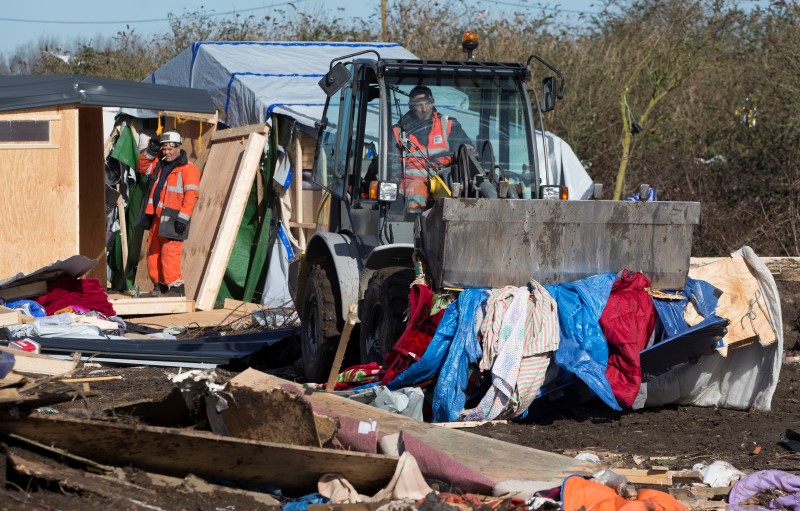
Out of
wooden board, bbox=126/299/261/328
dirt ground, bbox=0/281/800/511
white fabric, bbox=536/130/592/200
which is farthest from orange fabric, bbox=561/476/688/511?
white fabric, bbox=536/130/592/200

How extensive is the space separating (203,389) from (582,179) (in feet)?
26.7

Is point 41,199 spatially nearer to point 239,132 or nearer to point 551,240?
point 239,132

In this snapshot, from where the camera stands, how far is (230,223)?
1177cm

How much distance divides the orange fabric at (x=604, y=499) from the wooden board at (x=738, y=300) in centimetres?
210

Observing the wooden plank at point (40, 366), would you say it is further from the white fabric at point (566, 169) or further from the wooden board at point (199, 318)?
the white fabric at point (566, 169)

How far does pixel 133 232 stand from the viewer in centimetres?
1366

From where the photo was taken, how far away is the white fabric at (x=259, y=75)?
486 inches

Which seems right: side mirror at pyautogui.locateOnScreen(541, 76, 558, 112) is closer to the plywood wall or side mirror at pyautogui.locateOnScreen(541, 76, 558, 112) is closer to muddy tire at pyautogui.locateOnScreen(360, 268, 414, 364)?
muddy tire at pyautogui.locateOnScreen(360, 268, 414, 364)

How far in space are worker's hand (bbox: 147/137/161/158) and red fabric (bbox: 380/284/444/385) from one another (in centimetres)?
691

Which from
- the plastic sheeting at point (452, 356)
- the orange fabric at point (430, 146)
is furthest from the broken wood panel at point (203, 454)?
the orange fabric at point (430, 146)

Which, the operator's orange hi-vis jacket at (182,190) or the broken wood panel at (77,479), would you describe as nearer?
the broken wood panel at (77,479)

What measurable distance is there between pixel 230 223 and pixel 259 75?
2229mm

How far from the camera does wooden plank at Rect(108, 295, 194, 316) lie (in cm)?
1095

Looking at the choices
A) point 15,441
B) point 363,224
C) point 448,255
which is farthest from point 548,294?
point 15,441
